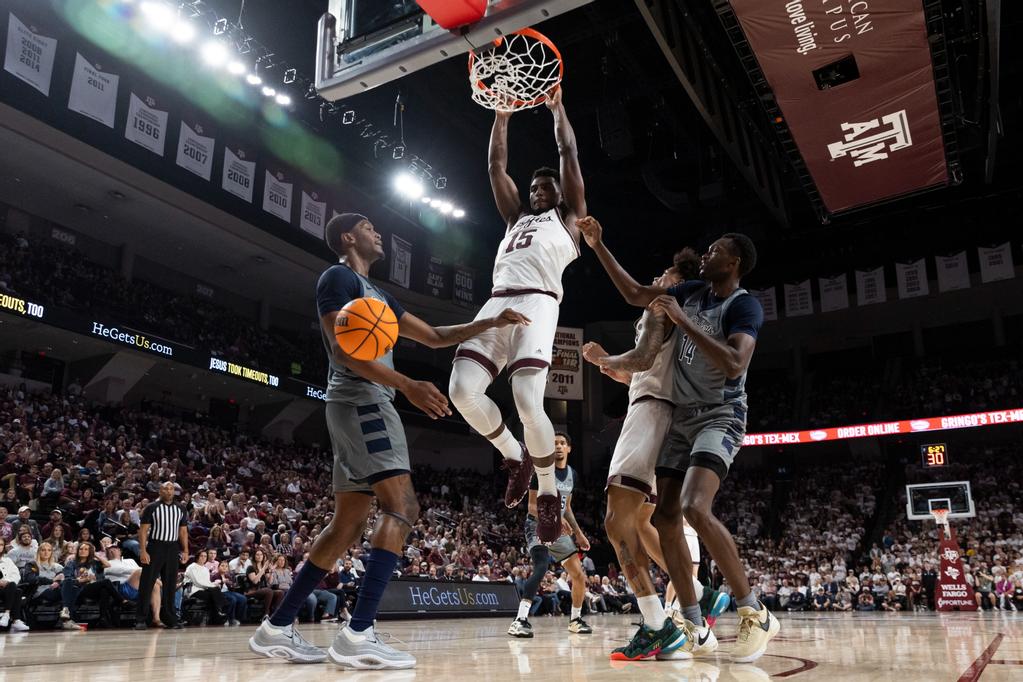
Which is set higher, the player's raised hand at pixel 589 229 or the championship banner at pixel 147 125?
the championship banner at pixel 147 125

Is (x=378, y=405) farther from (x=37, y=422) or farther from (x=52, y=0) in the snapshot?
(x=52, y=0)

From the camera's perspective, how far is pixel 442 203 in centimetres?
2222

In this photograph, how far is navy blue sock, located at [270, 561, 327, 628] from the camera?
161 inches

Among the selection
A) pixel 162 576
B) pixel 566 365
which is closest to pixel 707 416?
pixel 162 576

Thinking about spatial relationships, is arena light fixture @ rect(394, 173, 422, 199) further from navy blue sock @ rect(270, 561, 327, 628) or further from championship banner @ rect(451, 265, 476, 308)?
navy blue sock @ rect(270, 561, 327, 628)

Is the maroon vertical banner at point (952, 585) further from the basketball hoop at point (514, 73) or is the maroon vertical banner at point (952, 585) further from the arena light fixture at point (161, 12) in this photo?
the arena light fixture at point (161, 12)

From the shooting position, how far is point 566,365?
22438 millimetres

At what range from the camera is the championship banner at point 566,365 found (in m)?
21.9

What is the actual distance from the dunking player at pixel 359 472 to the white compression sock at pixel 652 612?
1.36m

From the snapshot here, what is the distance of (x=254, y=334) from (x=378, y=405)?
73.8 ft

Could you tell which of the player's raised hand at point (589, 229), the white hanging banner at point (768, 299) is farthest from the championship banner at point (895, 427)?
the player's raised hand at point (589, 229)

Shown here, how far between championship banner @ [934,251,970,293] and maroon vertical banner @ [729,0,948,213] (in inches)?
558

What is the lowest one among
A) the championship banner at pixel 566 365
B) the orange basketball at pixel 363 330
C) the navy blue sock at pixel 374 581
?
the navy blue sock at pixel 374 581

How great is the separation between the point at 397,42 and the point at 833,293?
73.7 ft
